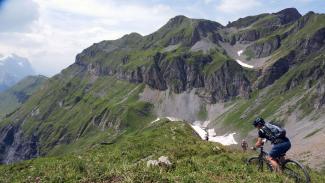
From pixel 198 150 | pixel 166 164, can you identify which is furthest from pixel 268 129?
pixel 198 150

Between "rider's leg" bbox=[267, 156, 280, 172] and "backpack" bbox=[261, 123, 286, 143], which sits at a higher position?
"backpack" bbox=[261, 123, 286, 143]

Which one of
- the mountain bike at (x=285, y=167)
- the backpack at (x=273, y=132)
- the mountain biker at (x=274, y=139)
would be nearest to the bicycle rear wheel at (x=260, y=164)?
the mountain bike at (x=285, y=167)

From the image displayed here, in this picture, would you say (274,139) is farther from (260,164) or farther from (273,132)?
(260,164)

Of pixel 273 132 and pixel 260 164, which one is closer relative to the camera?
pixel 273 132

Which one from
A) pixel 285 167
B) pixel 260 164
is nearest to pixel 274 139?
pixel 285 167

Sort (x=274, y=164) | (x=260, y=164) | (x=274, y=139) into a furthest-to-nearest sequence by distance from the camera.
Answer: (x=260, y=164)
(x=274, y=164)
(x=274, y=139)

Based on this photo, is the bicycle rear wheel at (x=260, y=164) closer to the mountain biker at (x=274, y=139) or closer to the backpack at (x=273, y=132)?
the mountain biker at (x=274, y=139)

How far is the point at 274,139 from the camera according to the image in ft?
70.7

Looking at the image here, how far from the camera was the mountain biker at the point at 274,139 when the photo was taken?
21.4 metres

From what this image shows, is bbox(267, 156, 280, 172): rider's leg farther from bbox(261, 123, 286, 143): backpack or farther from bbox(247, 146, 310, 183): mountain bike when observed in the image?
bbox(261, 123, 286, 143): backpack

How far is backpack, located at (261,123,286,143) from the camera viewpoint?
21.4 meters

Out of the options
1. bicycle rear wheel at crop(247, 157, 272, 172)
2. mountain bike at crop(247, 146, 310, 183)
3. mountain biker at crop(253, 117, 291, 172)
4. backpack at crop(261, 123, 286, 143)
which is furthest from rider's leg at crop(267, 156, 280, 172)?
backpack at crop(261, 123, 286, 143)

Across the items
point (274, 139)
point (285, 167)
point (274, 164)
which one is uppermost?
point (274, 139)

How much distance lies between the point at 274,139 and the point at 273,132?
34 cm
